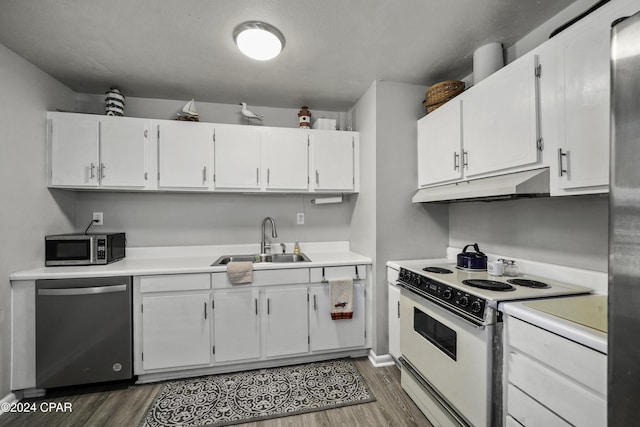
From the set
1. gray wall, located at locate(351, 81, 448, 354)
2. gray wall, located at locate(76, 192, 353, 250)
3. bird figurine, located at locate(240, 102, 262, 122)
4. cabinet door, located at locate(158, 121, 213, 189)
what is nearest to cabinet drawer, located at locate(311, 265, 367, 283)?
gray wall, located at locate(351, 81, 448, 354)

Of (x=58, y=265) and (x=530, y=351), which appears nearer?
(x=530, y=351)

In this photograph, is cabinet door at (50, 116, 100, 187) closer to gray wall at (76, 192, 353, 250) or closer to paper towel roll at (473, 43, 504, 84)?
gray wall at (76, 192, 353, 250)

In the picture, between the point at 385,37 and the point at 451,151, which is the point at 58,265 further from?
the point at 451,151

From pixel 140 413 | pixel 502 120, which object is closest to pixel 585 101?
pixel 502 120

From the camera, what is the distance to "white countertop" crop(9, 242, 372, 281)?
6.75 feet

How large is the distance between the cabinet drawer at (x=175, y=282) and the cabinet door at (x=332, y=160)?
1313 mm

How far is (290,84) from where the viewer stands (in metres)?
2.49

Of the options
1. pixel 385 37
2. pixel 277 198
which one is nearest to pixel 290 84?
pixel 385 37

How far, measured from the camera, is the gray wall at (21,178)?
6.27ft

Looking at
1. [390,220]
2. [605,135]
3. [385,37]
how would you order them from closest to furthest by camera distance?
[605,135], [385,37], [390,220]

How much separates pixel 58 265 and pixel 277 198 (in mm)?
1907

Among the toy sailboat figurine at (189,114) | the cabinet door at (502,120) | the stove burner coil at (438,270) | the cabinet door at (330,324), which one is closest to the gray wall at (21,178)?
the toy sailboat figurine at (189,114)

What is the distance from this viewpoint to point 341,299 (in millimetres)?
2424

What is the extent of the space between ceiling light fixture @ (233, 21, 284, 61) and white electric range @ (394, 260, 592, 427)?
5.97 feet
